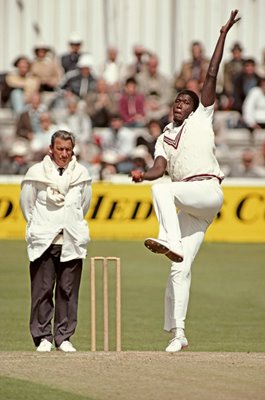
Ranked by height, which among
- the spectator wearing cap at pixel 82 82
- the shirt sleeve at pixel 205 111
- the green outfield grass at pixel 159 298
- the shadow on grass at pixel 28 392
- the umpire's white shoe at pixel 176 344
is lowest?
the green outfield grass at pixel 159 298

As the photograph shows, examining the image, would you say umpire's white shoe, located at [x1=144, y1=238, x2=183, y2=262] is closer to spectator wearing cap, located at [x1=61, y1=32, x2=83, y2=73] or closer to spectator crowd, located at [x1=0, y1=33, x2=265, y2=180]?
spectator crowd, located at [x1=0, y1=33, x2=265, y2=180]

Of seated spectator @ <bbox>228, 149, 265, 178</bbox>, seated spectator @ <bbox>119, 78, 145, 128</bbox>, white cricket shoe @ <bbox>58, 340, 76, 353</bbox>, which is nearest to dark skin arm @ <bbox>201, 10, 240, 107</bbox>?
white cricket shoe @ <bbox>58, 340, 76, 353</bbox>

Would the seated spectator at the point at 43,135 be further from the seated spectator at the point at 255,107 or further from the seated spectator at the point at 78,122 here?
the seated spectator at the point at 255,107

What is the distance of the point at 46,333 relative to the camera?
11.6 metres

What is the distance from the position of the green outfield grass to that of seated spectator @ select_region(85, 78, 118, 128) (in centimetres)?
392

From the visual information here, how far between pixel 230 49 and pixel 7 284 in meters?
12.9

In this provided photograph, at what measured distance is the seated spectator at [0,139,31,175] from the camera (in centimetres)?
2425

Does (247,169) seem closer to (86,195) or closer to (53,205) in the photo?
(86,195)

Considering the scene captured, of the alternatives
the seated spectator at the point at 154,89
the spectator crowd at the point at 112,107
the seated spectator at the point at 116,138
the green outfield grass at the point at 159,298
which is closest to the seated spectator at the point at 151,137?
the spectator crowd at the point at 112,107

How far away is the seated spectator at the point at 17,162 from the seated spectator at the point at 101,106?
1.93 meters

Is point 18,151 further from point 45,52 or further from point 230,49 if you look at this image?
point 230,49

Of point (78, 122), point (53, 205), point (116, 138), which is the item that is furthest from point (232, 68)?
point (53, 205)

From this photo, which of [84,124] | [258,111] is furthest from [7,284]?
[258,111]

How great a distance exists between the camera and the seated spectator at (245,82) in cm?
2666
